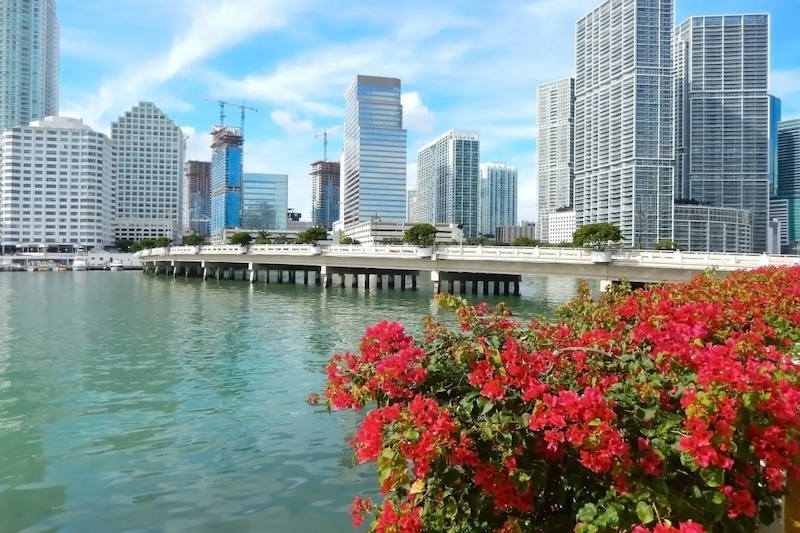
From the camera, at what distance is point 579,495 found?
4094mm

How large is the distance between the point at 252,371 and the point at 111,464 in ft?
27.4

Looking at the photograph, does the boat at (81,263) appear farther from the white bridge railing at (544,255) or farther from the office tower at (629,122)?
the office tower at (629,122)

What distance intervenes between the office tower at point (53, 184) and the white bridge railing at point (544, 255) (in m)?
119

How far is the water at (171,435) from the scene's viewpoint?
8500 mm

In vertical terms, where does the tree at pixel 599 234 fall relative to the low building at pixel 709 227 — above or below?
below

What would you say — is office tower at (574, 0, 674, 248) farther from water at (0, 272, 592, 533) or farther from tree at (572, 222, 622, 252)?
water at (0, 272, 592, 533)

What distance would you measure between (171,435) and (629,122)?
16334 centimetres

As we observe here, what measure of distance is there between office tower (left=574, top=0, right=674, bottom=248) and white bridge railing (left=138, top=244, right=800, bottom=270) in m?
100

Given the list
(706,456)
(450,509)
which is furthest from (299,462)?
(706,456)

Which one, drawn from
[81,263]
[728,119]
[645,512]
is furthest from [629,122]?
[645,512]

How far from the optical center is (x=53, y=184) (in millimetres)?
166500

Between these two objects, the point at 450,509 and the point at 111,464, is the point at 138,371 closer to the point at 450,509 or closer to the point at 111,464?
the point at 111,464

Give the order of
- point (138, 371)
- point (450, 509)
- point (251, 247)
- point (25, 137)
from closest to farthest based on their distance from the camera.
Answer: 1. point (450, 509)
2. point (138, 371)
3. point (251, 247)
4. point (25, 137)

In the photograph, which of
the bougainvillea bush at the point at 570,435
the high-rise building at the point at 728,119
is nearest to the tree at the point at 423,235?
the bougainvillea bush at the point at 570,435
